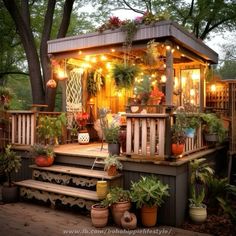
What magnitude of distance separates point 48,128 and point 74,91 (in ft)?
7.40

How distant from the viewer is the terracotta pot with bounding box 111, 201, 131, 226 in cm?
459

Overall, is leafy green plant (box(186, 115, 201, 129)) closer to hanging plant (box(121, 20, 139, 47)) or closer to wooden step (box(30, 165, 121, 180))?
wooden step (box(30, 165, 121, 180))

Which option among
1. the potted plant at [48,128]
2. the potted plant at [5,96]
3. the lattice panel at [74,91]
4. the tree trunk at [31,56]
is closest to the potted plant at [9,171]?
the potted plant at [48,128]

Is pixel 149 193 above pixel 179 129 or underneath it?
underneath

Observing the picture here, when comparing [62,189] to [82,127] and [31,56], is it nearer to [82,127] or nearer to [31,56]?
[82,127]

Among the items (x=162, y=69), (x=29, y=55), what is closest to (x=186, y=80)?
(x=162, y=69)

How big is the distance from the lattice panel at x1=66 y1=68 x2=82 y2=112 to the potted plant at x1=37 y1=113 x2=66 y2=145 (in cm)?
152

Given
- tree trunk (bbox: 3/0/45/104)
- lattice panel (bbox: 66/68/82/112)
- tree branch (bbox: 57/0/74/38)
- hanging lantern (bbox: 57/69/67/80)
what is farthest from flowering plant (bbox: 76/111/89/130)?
tree branch (bbox: 57/0/74/38)

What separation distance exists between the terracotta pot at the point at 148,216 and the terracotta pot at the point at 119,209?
264 mm

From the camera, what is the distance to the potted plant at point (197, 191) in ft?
16.3

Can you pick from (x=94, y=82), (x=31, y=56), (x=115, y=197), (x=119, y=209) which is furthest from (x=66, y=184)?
(x=31, y=56)

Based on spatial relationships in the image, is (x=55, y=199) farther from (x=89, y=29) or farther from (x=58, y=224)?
(x=89, y=29)

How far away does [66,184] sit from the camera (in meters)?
5.81

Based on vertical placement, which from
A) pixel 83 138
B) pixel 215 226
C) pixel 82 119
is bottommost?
pixel 215 226
